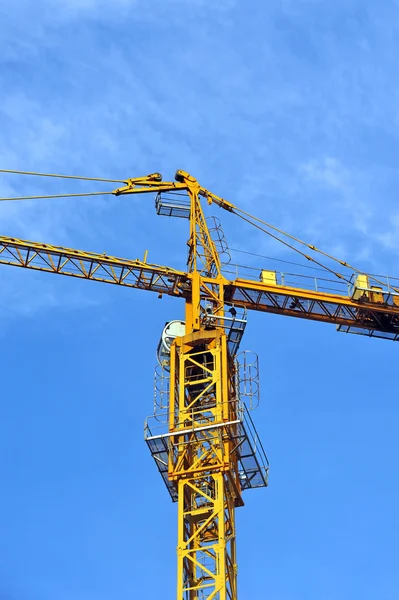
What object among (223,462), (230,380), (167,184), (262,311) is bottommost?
(223,462)

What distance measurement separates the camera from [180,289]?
2219 inches

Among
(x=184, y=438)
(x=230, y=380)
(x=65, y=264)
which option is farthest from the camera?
(x=65, y=264)

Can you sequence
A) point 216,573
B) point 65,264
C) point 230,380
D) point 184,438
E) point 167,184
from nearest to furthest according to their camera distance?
point 216,573, point 184,438, point 230,380, point 65,264, point 167,184

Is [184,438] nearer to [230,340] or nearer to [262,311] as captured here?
[230,340]

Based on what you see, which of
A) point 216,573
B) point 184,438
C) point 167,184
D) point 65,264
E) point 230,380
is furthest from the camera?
point 167,184

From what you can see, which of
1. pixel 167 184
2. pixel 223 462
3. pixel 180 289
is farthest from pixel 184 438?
pixel 167 184

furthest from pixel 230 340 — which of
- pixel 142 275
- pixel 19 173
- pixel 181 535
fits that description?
pixel 19 173

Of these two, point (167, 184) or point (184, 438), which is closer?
point (184, 438)

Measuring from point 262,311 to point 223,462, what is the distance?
10.7m

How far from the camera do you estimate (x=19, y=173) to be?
61.9 meters

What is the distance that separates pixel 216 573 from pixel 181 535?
6.66 feet

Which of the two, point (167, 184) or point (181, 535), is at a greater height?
point (167, 184)

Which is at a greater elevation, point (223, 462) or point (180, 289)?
point (180, 289)

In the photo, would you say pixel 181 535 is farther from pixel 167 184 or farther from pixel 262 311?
pixel 167 184
